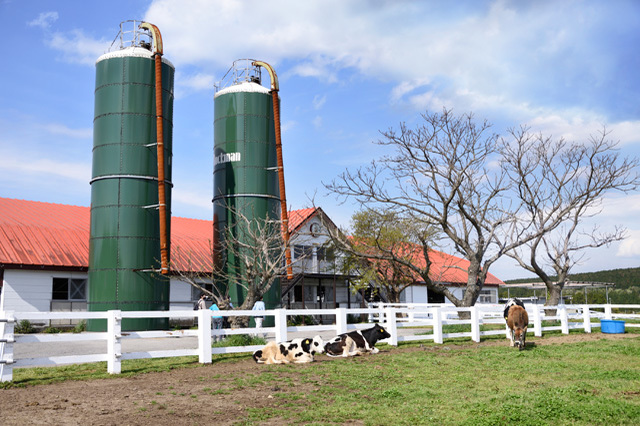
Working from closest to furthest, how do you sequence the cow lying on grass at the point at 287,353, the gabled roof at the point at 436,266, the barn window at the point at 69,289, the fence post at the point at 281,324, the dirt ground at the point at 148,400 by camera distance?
the dirt ground at the point at 148,400, the cow lying on grass at the point at 287,353, the fence post at the point at 281,324, the barn window at the point at 69,289, the gabled roof at the point at 436,266

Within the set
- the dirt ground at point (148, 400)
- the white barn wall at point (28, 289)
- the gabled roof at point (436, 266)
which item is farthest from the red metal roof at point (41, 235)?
the dirt ground at point (148, 400)

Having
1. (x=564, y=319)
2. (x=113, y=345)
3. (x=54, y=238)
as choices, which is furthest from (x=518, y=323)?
(x=54, y=238)

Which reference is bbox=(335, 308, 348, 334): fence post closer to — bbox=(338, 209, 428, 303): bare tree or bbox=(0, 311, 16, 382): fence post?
bbox=(0, 311, 16, 382): fence post

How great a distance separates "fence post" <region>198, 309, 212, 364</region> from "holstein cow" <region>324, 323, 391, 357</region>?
2.83 m

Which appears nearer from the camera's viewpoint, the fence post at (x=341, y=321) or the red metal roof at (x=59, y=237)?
the fence post at (x=341, y=321)

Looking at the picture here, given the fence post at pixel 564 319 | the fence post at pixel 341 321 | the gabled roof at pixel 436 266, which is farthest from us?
the gabled roof at pixel 436 266

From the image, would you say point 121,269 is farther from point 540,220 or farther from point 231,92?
point 540,220

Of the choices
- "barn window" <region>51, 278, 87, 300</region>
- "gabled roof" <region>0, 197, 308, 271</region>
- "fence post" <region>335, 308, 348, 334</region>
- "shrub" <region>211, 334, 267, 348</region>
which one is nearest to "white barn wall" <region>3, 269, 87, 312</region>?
"barn window" <region>51, 278, 87, 300</region>

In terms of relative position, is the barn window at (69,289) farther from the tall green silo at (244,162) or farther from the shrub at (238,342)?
the shrub at (238,342)

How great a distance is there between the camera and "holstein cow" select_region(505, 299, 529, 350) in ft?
50.0

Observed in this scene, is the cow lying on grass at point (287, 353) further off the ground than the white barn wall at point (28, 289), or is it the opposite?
the white barn wall at point (28, 289)

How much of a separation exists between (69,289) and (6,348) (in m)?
17.6

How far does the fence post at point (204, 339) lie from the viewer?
1252 cm

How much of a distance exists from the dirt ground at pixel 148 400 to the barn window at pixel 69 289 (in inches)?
680
